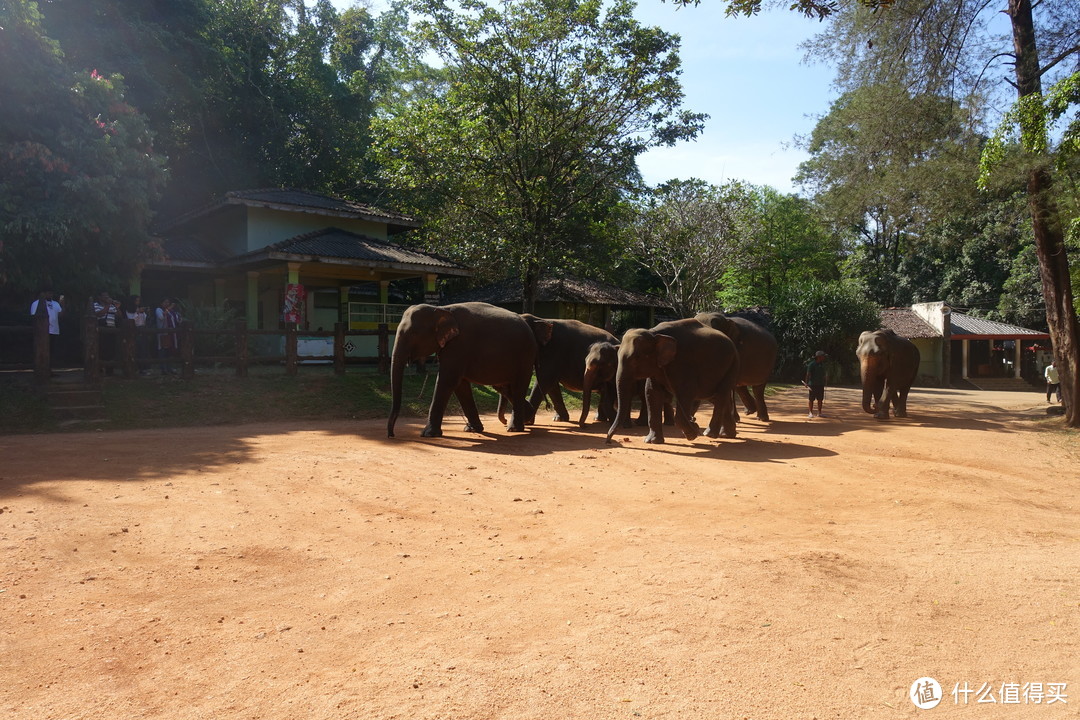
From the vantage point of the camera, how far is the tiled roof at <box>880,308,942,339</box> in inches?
1387

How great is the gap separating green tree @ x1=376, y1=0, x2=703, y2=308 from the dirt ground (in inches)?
492

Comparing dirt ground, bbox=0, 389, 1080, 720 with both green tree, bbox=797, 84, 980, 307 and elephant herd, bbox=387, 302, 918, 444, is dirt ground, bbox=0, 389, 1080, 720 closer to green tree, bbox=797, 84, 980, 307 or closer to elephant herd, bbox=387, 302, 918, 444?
elephant herd, bbox=387, 302, 918, 444

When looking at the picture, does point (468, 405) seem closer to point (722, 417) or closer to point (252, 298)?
point (722, 417)

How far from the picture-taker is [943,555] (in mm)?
5805

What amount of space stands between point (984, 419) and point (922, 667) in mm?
16073

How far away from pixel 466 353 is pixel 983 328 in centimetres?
3386

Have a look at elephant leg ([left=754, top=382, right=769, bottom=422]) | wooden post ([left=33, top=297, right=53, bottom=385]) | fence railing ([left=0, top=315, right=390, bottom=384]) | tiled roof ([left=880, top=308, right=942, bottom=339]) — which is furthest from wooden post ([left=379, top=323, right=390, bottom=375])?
tiled roof ([left=880, top=308, right=942, bottom=339])

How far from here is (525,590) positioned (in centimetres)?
488

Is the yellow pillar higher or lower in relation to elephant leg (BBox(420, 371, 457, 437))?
higher

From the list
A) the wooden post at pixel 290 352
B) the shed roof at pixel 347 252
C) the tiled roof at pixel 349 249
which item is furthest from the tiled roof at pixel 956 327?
the wooden post at pixel 290 352

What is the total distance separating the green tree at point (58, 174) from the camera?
14.5m

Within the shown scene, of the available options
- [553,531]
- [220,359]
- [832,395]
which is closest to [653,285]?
[832,395]

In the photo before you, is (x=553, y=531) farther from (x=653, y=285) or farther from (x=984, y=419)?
A: (x=653, y=285)

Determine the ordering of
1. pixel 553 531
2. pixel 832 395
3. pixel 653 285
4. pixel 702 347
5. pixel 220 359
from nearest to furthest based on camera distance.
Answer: pixel 553 531
pixel 702 347
pixel 220 359
pixel 832 395
pixel 653 285
